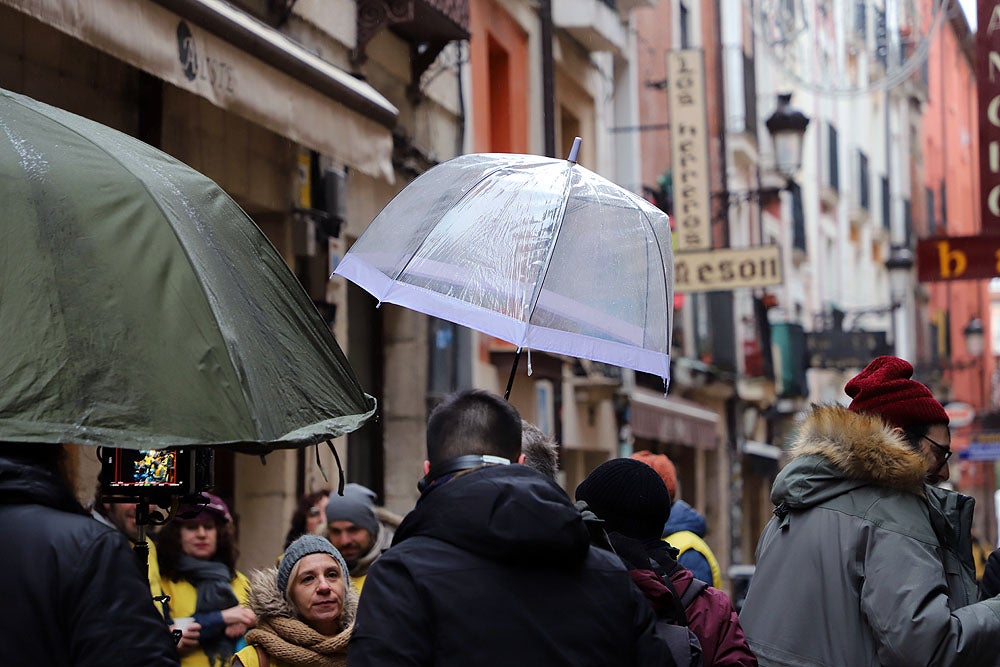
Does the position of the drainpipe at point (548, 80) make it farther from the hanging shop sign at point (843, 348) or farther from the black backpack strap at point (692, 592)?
the hanging shop sign at point (843, 348)

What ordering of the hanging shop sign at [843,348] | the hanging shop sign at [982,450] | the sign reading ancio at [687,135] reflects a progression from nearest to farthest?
the sign reading ancio at [687,135] → the hanging shop sign at [982,450] → the hanging shop sign at [843,348]

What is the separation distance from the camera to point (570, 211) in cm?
552

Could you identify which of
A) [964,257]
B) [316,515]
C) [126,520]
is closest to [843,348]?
[964,257]

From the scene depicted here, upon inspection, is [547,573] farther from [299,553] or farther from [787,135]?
[787,135]

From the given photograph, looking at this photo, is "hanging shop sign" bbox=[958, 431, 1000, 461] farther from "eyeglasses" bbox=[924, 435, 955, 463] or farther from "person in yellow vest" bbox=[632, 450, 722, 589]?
"eyeglasses" bbox=[924, 435, 955, 463]

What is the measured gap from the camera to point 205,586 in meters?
7.01

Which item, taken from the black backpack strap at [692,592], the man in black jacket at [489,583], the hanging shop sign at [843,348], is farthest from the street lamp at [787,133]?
the man in black jacket at [489,583]

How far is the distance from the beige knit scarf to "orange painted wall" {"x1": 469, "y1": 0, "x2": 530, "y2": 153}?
998 centimetres

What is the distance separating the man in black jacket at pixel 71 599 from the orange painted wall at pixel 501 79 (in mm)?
12198

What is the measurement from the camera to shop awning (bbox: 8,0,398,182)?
6.89 metres

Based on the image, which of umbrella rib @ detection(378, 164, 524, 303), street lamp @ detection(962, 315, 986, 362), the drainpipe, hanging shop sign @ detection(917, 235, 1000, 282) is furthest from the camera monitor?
street lamp @ detection(962, 315, 986, 362)

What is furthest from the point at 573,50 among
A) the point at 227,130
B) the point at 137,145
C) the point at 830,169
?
the point at 830,169

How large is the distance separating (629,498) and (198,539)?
2981 millimetres

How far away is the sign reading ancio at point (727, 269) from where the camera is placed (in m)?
18.5
